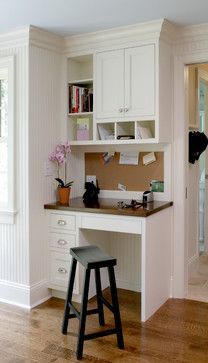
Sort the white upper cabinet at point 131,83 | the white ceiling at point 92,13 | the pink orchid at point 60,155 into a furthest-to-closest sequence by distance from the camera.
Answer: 1. the pink orchid at point 60,155
2. the white upper cabinet at point 131,83
3. the white ceiling at point 92,13

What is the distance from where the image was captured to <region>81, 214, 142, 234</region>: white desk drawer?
3098mm

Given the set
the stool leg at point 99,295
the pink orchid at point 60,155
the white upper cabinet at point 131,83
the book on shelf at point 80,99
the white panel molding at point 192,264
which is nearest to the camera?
the stool leg at point 99,295

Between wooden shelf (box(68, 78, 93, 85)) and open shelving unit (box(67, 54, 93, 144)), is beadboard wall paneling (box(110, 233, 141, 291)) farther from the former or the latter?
wooden shelf (box(68, 78, 93, 85))

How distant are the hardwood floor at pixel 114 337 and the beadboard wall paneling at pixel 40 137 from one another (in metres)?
0.41

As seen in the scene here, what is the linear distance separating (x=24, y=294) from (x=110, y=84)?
2.02 m

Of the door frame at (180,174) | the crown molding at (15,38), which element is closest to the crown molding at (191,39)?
the door frame at (180,174)

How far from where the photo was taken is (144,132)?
3455mm

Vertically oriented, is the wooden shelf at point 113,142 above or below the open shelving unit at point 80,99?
below

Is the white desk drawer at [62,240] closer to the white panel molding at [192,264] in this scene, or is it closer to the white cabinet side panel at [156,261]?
the white cabinet side panel at [156,261]

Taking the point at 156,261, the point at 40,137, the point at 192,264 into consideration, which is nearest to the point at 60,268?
the point at 156,261

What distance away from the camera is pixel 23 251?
3436 millimetres

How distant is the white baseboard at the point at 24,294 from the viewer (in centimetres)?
343

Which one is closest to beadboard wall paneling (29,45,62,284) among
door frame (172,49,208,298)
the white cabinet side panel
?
the white cabinet side panel

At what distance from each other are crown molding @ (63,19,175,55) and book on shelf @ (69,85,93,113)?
35 cm
